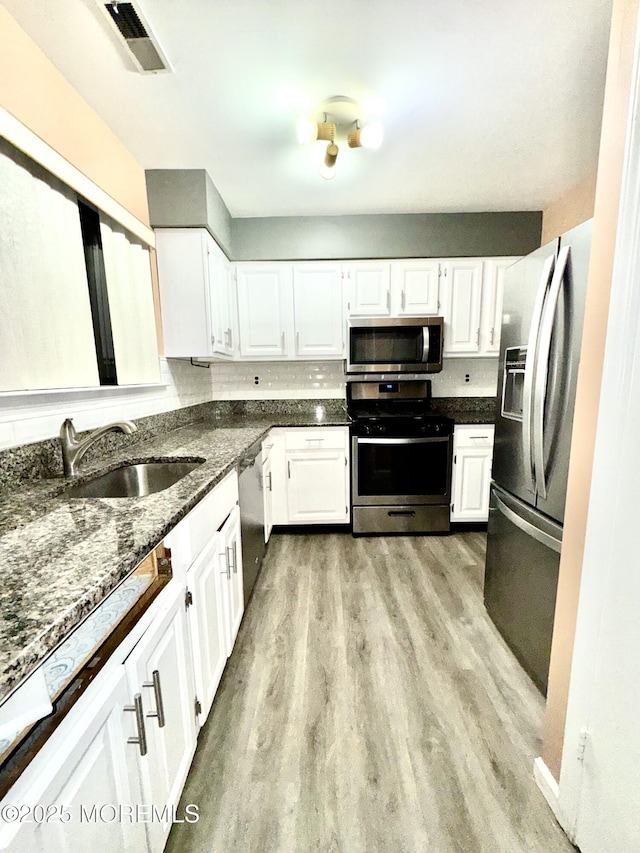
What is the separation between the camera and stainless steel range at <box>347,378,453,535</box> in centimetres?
271

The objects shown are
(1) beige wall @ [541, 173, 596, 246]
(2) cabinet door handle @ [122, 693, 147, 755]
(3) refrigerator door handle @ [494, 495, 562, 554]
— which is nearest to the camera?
(2) cabinet door handle @ [122, 693, 147, 755]

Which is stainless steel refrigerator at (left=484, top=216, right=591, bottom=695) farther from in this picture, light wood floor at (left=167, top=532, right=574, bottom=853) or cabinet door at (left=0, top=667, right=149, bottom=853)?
cabinet door at (left=0, top=667, right=149, bottom=853)

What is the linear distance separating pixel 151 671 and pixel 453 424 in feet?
8.10

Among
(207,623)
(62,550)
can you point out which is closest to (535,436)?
(207,623)

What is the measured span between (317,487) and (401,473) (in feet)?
2.22

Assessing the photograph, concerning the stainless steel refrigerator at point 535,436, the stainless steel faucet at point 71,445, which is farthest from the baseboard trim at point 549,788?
the stainless steel faucet at point 71,445

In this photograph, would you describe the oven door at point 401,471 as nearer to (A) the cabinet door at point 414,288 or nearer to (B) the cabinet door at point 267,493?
(B) the cabinet door at point 267,493

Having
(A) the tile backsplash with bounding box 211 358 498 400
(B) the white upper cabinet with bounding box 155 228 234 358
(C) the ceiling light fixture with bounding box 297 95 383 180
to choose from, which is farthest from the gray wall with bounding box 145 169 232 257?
(A) the tile backsplash with bounding box 211 358 498 400

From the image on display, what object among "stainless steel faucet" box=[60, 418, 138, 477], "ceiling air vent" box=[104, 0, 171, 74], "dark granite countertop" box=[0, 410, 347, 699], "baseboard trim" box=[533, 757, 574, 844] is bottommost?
"baseboard trim" box=[533, 757, 574, 844]

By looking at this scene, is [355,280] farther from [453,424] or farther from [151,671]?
[151,671]

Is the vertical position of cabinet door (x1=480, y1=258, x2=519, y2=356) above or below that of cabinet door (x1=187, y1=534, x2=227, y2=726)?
above

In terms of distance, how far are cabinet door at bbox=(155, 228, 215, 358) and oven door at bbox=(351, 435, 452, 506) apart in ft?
4.45

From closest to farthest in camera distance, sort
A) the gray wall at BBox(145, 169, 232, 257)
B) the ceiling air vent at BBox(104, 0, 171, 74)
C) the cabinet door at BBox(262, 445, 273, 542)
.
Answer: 1. the ceiling air vent at BBox(104, 0, 171, 74)
2. the gray wall at BBox(145, 169, 232, 257)
3. the cabinet door at BBox(262, 445, 273, 542)

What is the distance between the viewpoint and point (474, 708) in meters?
1.40
